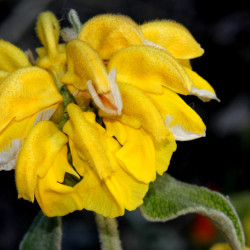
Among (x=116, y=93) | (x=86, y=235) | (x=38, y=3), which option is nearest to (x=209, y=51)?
(x=38, y=3)

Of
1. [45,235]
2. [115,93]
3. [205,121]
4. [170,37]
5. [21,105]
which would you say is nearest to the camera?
[115,93]

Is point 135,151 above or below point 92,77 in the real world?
below

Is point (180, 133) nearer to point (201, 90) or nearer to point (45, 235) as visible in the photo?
point (201, 90)

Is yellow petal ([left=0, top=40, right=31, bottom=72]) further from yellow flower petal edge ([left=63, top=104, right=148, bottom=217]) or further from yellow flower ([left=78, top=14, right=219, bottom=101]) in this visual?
yellow flower petal edge ([left=63, top=104, right=148, bottom=217])

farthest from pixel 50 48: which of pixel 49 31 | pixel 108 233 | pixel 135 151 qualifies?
pixel 108 233

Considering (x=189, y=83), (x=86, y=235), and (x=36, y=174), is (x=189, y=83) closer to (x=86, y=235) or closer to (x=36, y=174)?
(x=36, y=174)

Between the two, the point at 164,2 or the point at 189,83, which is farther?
the point at 164,2
